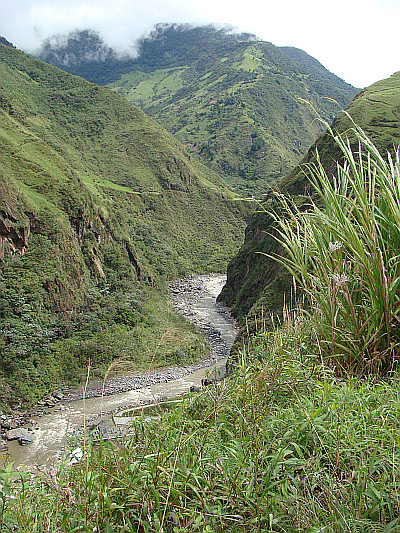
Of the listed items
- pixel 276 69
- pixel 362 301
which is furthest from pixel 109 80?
pixel 362 301

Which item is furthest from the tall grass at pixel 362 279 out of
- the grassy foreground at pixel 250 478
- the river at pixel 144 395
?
the river at pixel 144 395

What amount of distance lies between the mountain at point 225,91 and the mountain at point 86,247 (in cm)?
2160

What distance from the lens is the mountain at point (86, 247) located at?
20156 millimetres

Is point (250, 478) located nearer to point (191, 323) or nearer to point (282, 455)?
point (282, 455)

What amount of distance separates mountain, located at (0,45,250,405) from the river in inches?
46.2

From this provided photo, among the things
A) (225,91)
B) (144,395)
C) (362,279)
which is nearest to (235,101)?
(225,91)

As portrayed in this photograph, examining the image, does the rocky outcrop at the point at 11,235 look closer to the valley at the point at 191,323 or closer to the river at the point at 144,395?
the valley at the point at 191,323

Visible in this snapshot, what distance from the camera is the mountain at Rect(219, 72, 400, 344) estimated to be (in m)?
26.1

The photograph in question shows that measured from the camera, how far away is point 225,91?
353 feet

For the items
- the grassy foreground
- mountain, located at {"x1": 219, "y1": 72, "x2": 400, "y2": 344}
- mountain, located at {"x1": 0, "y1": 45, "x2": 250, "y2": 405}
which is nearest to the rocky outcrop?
mountain, located at {"x1": 0, "y1": 45, "x2": 250, "y2": 405}

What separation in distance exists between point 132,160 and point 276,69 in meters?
77.6

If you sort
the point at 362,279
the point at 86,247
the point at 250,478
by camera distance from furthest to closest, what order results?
the point at 86,247 < the point at 362,279 < the point at 250,478

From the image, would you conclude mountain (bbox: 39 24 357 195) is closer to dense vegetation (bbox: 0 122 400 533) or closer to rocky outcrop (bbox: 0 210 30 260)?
rocky outcrop (bbox: 0 210 30 260)

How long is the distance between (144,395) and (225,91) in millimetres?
108600
